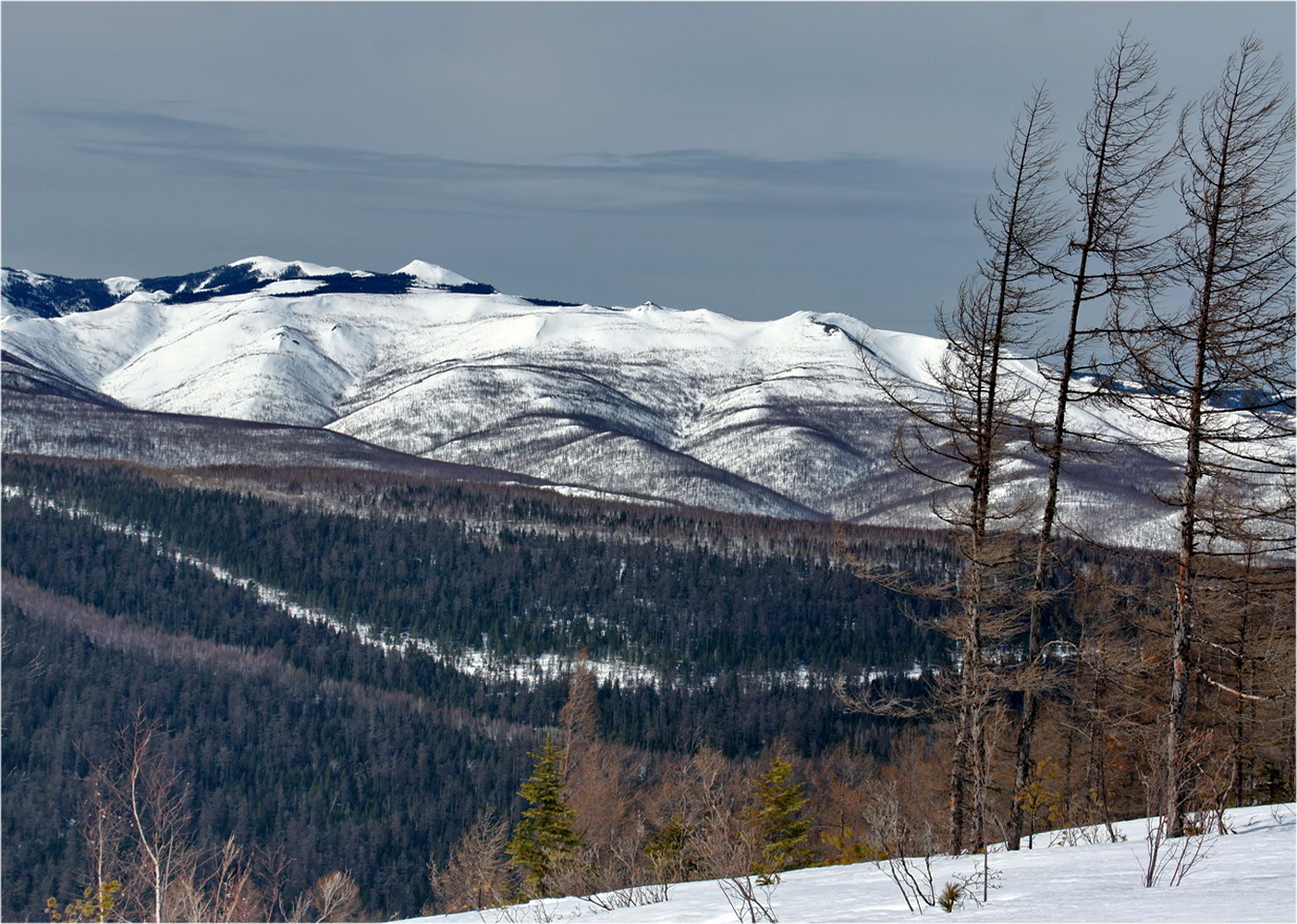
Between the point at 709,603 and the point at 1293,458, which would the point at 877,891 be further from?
the point at 709,603

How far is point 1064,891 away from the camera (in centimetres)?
1356

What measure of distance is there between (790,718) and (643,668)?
3065cm

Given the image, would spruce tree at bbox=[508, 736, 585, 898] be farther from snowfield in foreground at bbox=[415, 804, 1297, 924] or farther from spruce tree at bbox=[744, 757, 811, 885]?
snowfield in foreground at bbox=[415, 804, 1297, 924]

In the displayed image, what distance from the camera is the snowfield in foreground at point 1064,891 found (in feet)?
39.2

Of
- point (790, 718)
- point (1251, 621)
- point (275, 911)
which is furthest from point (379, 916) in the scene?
point (1251, 621)

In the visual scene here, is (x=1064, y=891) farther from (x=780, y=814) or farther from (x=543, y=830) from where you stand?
(x=543, y=830)

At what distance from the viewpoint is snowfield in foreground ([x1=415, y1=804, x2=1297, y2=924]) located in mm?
11938

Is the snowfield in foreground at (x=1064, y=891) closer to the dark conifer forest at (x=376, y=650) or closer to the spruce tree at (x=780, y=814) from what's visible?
the spruce tree at (x=780, y=814)

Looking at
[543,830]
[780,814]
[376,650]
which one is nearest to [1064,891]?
A: [780,814]

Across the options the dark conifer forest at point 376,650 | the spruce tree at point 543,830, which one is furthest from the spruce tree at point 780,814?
the dark conifer forest at point 376,650

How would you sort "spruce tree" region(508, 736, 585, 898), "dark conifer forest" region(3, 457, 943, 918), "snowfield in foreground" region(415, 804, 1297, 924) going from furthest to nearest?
"dark conifer forest" region(3, 457, 943, 918) < "spruce tree" region(508, 736, 585, 898) < "snowfield in foreground" region(415, 804, 1297, 924)

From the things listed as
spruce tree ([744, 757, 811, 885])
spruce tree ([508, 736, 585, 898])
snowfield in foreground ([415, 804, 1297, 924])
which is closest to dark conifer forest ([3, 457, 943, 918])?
spruce tree ([508, 736, 585, 898])

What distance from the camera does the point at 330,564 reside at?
614ft

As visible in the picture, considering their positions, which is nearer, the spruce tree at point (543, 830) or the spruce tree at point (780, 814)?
the spruce tree at point (780, 814)
